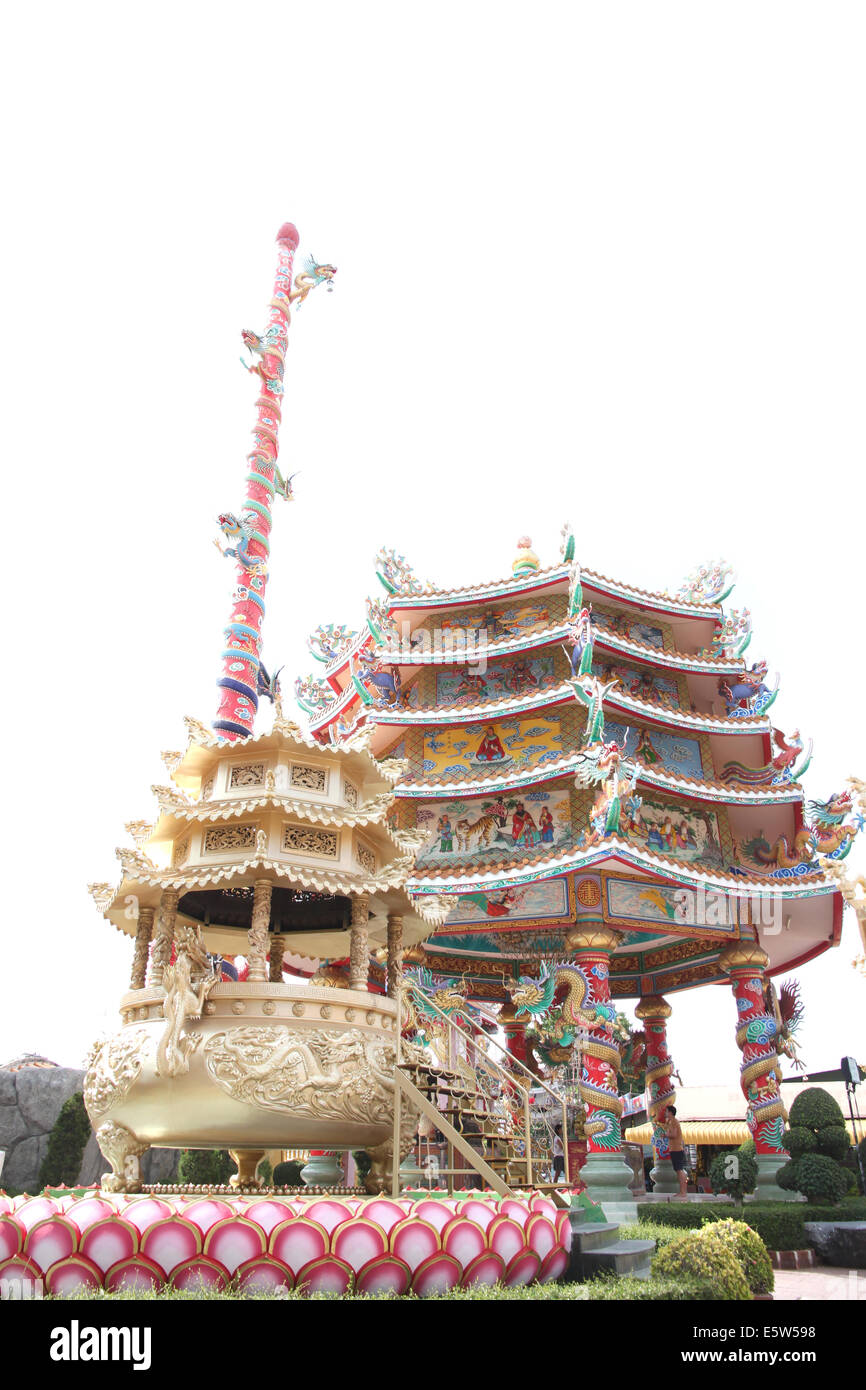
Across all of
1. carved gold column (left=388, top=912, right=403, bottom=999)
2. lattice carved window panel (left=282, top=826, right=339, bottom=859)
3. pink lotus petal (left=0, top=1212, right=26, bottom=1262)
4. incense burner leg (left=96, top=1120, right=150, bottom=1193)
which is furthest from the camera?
carved gold column (left=388, top=912, right=403, bottom=999)

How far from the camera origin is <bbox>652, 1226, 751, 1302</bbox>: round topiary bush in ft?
25.5

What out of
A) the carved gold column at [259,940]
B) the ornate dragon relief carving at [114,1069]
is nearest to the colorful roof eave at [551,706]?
the carved gold column at [259,940]

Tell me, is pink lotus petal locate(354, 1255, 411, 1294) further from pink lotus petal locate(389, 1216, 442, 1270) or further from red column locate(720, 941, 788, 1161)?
red column locate(720, 941, 788, 1161)

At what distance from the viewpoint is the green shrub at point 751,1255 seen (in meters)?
8.69

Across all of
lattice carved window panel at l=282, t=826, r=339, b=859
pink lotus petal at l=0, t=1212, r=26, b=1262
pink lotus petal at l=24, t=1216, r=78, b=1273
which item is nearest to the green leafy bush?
lattice carved window panel at l=282, t=826, r=339, b=859

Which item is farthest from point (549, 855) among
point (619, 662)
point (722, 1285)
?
point (722, 1285)

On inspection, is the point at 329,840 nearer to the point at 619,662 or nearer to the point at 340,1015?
the point at 340,1015

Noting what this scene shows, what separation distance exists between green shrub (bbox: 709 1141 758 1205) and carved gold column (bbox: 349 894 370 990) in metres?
11.5

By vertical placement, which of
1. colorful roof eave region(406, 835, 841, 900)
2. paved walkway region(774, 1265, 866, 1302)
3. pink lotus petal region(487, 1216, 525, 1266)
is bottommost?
paved walkway region(774, 1265, 866, 1302)

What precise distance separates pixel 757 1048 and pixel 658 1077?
14.7ft

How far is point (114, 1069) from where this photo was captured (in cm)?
865

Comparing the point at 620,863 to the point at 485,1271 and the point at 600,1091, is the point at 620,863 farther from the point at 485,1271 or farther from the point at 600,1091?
the point at 485,1271

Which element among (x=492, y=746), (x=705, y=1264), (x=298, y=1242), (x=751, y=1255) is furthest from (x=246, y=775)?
(x=492, y=746)
